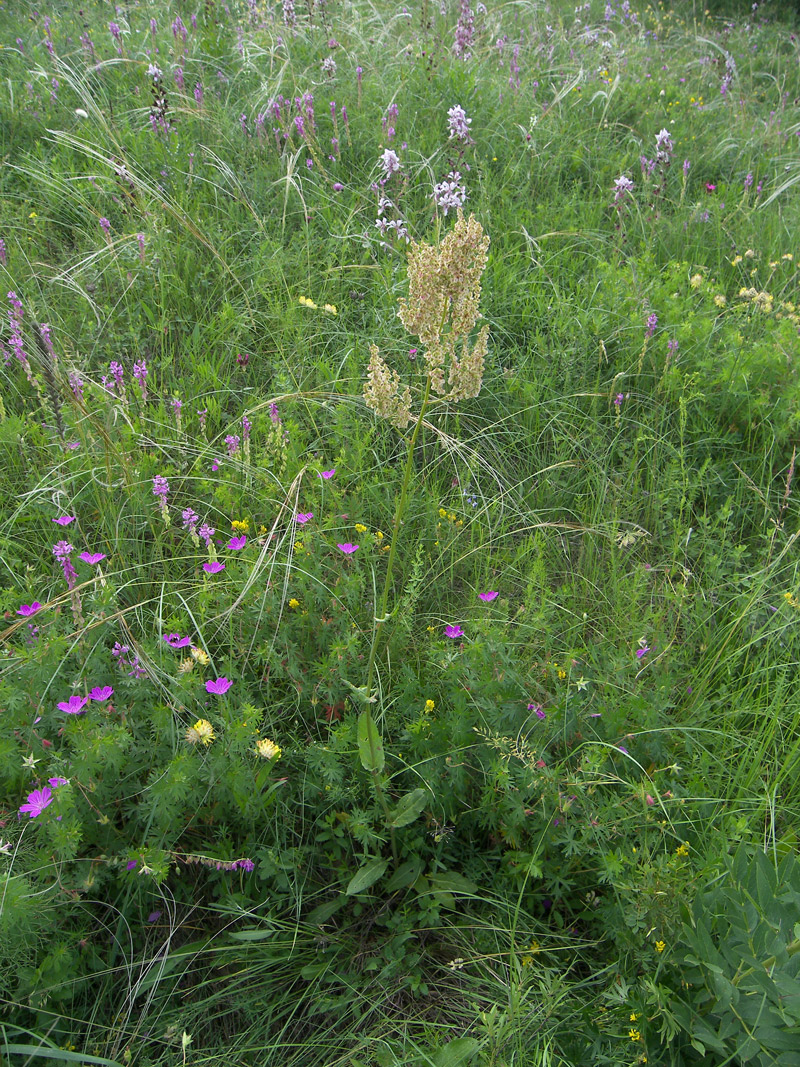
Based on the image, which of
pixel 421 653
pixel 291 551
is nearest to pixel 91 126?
pixel 291 551

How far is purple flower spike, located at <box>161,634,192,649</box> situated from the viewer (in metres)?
1.79

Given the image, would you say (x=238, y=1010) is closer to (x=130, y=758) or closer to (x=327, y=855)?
(x=327, y=855)

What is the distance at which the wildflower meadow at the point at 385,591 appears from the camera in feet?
4.85

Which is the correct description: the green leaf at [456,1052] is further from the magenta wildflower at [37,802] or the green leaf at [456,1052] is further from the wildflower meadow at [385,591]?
the magenta wildflower at [37,802]

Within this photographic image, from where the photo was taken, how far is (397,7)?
5.74m

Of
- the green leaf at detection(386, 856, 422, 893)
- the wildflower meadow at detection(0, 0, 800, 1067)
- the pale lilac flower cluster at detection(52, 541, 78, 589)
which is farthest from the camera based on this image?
the pale lilac flower cluster at detection(52, 541, 78, 589)

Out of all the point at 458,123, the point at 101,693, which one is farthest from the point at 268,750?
the point at 458,123

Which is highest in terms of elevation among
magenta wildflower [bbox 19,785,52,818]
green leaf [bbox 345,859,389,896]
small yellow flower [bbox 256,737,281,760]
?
small yellow flower [bbox 256,737,281,760]

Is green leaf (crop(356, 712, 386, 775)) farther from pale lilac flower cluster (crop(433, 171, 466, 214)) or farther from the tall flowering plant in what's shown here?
pale lilac flower cluster (crop(433, 171, 466, 214))

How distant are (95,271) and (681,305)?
8.39 feet

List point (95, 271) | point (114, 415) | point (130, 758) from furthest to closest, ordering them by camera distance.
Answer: point (95, 271) < point (114, 415) < point (130, 758)

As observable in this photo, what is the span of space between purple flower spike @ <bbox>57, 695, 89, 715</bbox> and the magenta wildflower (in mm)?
168

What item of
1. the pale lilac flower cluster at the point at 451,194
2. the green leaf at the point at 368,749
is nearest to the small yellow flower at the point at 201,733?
the green leaf at the point at 368,749

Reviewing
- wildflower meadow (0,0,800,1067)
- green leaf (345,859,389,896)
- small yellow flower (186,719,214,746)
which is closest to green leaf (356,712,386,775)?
wildflower meadow (0,0,800,1067)
